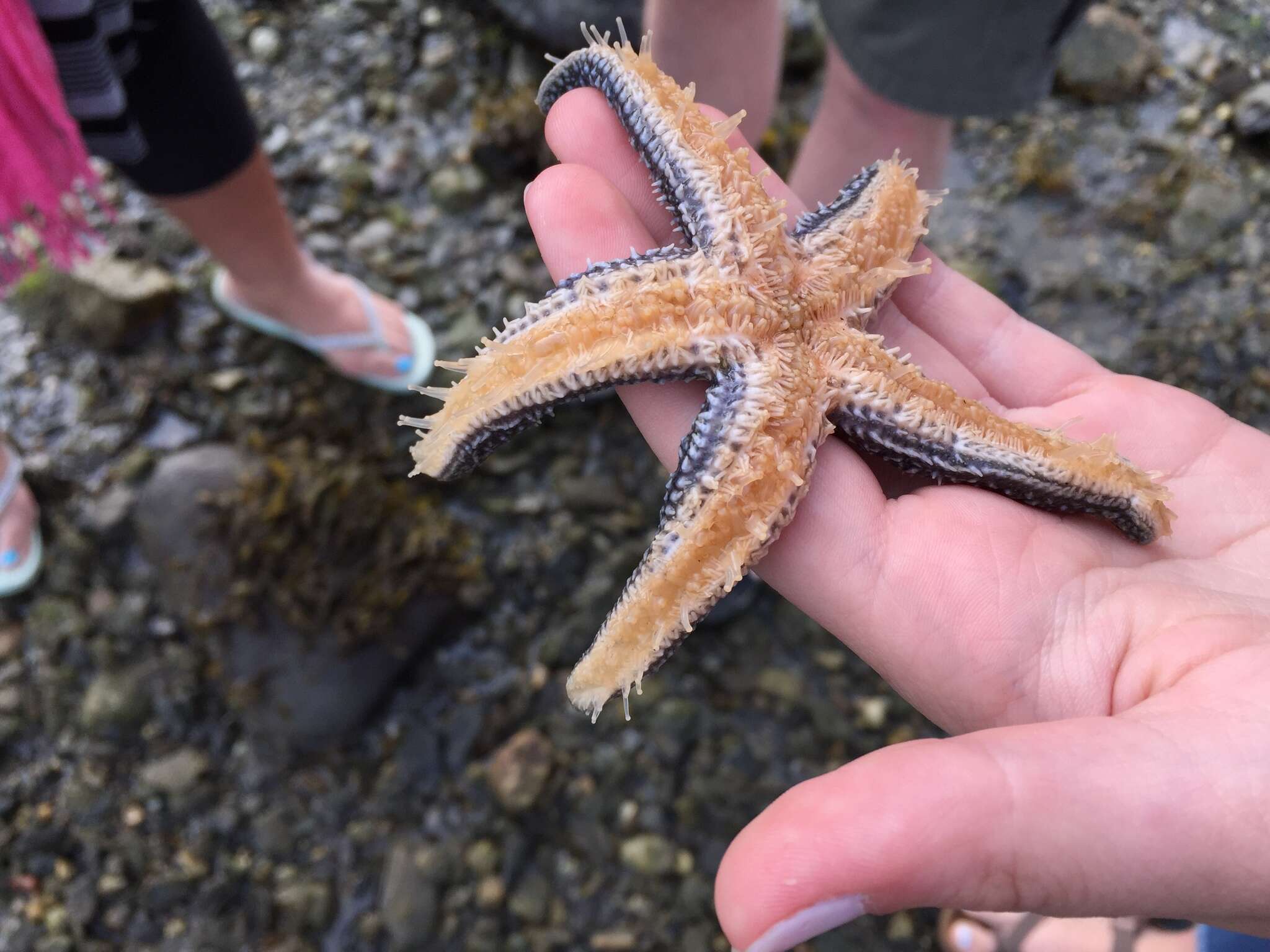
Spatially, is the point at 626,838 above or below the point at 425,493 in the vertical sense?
below

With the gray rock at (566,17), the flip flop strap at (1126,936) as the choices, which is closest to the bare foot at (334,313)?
the gray rock at (566,17)

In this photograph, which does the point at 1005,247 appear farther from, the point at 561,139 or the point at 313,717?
the point at 313,717

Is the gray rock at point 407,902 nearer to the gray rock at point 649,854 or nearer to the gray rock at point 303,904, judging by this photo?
the gray rock at point 303,904

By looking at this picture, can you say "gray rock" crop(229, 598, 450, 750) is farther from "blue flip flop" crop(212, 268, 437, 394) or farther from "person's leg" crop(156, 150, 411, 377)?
"person's leg" crop(156, 150, 411, 377)

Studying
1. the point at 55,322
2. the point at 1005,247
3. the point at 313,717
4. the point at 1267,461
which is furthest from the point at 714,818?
the point at 55,322

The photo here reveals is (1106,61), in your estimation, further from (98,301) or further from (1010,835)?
(98,301)

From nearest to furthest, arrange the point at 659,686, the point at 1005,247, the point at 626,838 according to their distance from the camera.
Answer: the point at 626,838 < the point at 659,686 < the point at 1005,247
